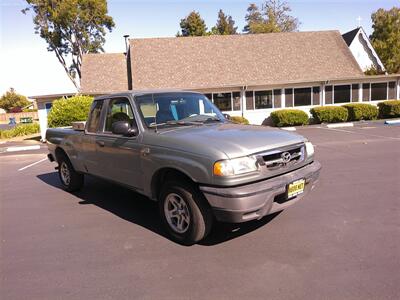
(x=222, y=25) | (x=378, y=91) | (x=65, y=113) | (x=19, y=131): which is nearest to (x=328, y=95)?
(x=378, y=91)

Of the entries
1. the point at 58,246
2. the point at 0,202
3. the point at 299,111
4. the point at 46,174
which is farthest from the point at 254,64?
the point at 58,246

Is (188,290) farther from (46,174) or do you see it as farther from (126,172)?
(46,174)

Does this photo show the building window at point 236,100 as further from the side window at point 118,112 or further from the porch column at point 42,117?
the side window at point 118,112

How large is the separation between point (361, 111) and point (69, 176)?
65.9 ft

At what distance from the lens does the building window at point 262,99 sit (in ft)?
76.3

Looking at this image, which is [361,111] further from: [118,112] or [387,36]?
[118,112]

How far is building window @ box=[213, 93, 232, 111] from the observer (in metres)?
22.9

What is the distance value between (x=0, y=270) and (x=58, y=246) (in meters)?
0.71

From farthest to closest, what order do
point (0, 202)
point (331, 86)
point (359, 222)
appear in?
point (331, 86)
point (0, 202)
point (359, 222)

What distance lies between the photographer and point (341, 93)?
78.5 feet

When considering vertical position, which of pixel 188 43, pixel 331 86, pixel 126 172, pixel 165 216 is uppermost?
pixel 188 43

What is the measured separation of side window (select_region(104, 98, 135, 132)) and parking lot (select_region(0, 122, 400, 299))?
145cm

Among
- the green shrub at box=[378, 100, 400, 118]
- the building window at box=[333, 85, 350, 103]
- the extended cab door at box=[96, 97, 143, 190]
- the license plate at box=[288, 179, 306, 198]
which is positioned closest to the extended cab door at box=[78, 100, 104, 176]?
the extended cab door at box=[96, 97, 143, 190]

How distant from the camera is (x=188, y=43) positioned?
89.1 ft
